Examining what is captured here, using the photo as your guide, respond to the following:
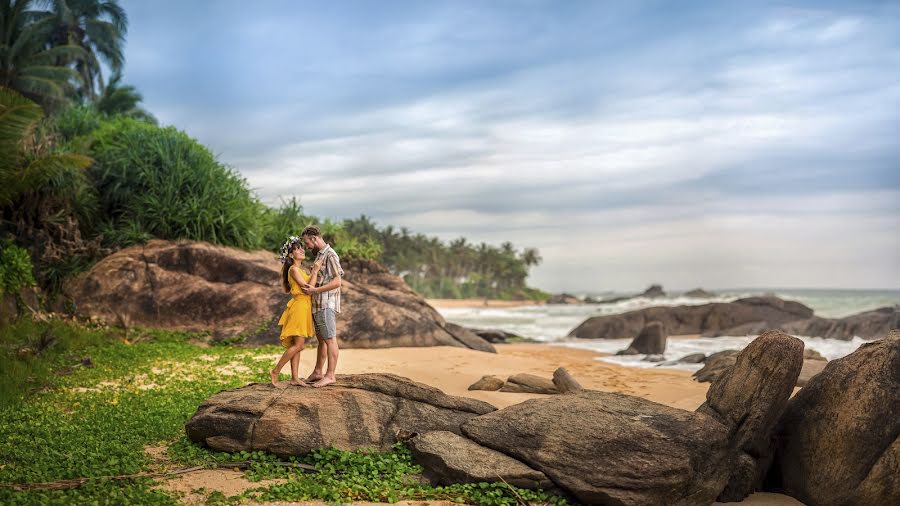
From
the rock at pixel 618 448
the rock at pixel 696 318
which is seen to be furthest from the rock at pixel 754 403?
the rock at pixel 696 318

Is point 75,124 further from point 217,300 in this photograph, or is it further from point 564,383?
point 564,383

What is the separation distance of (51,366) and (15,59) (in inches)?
1048

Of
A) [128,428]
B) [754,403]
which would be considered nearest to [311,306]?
[128,428]

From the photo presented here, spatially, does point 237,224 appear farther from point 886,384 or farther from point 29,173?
point 886,384

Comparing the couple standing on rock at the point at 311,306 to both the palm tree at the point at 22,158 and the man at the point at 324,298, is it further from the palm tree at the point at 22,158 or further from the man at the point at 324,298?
the palm tree at the point at 22,158

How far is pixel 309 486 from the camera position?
6.15 m

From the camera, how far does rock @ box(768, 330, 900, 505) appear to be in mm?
6238

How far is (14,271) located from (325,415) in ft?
39.0

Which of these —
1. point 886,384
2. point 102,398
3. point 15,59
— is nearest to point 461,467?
point 886,384

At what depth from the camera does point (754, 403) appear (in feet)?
22.1

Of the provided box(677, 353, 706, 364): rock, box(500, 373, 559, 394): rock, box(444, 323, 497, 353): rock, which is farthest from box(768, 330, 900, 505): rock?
box(444, 323, 497, 353): rock

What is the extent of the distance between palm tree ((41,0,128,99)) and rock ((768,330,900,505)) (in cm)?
4881

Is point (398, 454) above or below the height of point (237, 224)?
below

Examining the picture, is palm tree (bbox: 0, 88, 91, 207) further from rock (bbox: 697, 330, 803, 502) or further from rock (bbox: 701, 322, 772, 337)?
rock (bbox: 701, 322, 772, 337)
